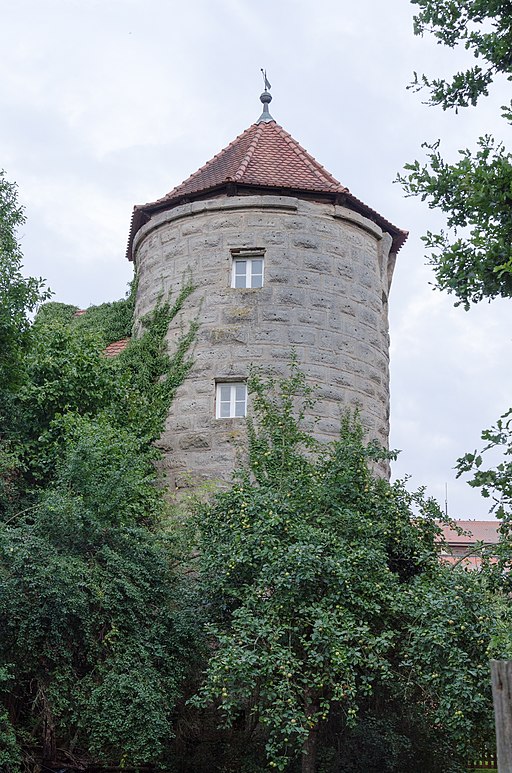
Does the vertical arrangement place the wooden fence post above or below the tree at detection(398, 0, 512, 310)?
below

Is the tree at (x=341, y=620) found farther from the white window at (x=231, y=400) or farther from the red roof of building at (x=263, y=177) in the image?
the red roof of building at (x=263, y=177)

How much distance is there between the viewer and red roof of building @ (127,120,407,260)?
16.7 meters

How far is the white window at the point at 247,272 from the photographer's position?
16.2 m

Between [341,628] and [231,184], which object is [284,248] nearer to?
[231,184]

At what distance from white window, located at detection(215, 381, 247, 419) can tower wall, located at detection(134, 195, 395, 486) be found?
0.15 meters

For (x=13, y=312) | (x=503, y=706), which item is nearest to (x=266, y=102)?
(x=13, y=312)

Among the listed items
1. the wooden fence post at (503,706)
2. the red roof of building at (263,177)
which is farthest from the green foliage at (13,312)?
the wooden fence post at (503,706)

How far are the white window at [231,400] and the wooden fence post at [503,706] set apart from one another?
12113mm

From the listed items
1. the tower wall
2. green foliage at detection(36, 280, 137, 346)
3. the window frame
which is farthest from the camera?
green foliage at detection(36, 280, 137, 346)

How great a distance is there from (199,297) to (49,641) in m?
7.27

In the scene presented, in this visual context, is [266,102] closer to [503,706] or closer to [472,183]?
[472,183]

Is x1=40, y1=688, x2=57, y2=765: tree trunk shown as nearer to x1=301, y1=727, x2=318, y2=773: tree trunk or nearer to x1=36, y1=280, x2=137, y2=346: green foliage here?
x1=301, y1=727, x2=318, y2=773: tree trunk

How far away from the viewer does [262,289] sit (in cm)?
1598

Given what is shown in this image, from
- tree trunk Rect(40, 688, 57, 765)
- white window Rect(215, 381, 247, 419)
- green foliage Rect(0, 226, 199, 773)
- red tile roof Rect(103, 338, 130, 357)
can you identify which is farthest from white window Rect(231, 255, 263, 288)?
tree trunk Rect(40, 688, 57, 765)
